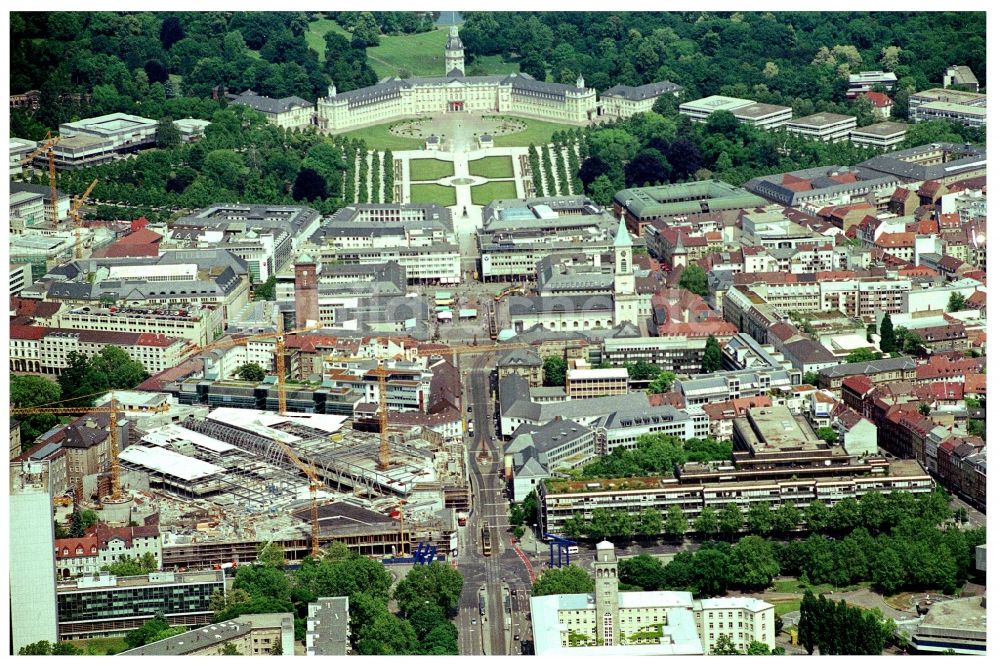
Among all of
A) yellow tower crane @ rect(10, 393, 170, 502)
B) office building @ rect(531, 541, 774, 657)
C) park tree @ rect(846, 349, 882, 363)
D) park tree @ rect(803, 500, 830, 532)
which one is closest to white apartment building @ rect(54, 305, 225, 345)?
yellow tower crane @ rect(10, 393, 170, 502)

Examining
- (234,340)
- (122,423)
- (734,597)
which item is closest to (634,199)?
(234,340)

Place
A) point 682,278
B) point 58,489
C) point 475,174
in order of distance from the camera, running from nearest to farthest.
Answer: point 58,489 → point 682,278 → point 475,174

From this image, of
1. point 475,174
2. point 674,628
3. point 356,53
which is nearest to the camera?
point 674,628

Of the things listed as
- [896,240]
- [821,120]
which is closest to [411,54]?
[821,120]

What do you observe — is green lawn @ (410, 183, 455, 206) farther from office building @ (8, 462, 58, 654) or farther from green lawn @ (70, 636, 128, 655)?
office building @ (8, 462, 58, 654)

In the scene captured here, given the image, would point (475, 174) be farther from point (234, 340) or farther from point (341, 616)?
point (341, 616)

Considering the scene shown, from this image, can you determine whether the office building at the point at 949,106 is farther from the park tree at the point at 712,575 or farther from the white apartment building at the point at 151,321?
the park tree at the point at 712,575

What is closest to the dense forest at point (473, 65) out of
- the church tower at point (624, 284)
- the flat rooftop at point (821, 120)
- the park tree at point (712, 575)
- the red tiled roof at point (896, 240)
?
the flat rooftop at point (821, 120)
